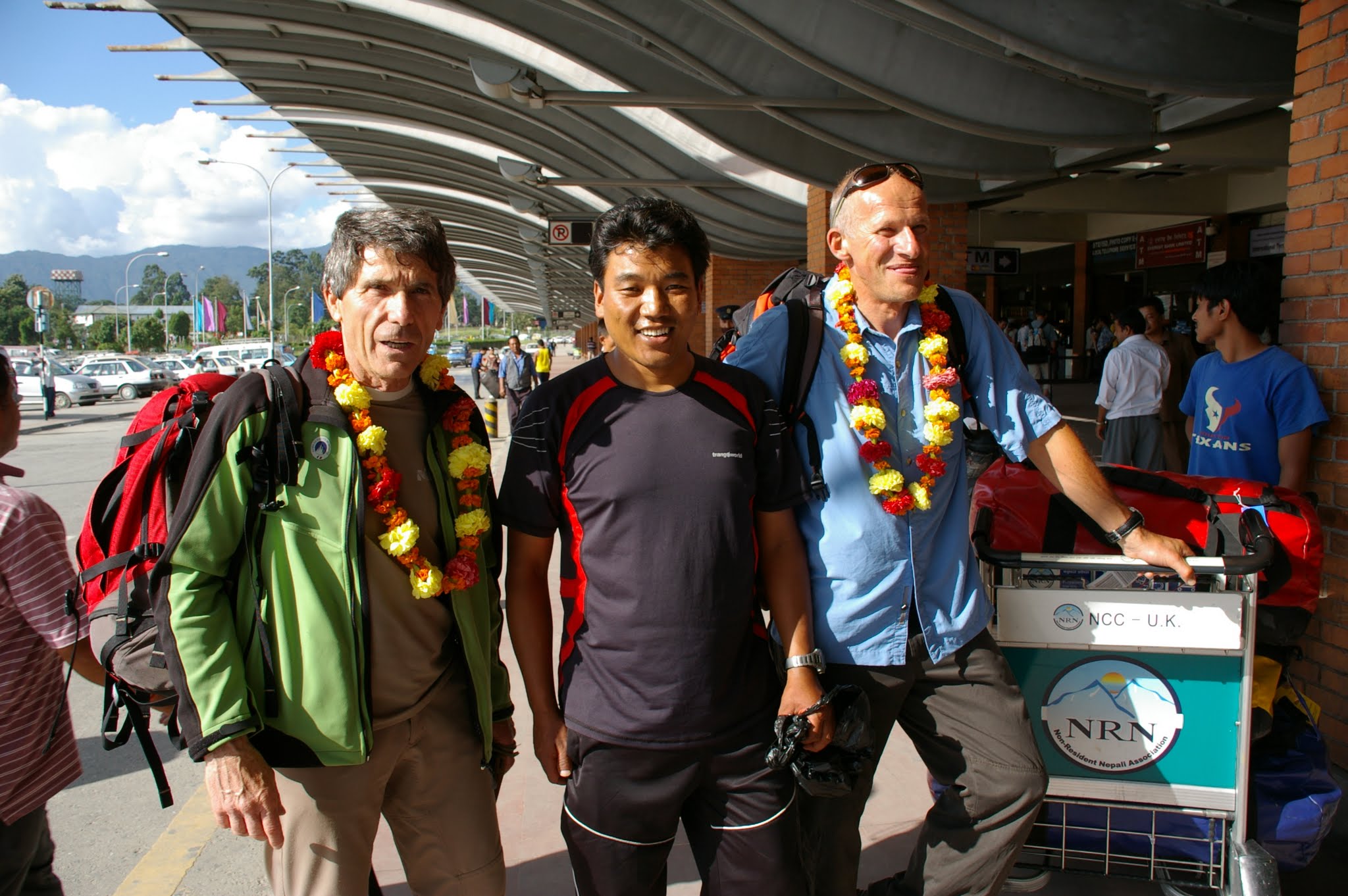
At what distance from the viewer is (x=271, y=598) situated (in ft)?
6.42

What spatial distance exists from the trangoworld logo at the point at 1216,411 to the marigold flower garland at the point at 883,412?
1.72 metres

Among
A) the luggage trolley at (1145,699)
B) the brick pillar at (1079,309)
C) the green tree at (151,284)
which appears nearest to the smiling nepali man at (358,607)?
the luggage trolley at (1145,699)

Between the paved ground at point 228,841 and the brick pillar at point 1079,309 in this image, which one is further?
the brick pillar at point 1079,309

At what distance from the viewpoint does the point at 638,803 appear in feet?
6.67

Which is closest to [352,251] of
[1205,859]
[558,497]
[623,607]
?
[558,497]

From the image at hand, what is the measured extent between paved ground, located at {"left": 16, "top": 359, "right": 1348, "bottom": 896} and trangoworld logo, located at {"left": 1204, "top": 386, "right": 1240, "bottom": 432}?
1.46m

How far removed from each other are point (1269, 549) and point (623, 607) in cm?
166

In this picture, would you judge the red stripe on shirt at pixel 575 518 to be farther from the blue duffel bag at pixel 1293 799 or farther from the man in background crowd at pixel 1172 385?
the man in background crowd at pixel 1172 385

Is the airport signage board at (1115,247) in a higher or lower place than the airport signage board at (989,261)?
higher

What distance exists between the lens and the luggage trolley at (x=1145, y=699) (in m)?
2.42

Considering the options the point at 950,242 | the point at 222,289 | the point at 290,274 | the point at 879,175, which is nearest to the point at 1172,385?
the point at 950,242

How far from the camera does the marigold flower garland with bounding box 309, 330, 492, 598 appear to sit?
2.10m

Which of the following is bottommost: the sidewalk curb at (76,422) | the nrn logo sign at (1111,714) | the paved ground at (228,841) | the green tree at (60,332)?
the paved ground at (228,841)

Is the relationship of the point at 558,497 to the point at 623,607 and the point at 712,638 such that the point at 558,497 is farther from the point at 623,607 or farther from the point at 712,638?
the point at 712,638
